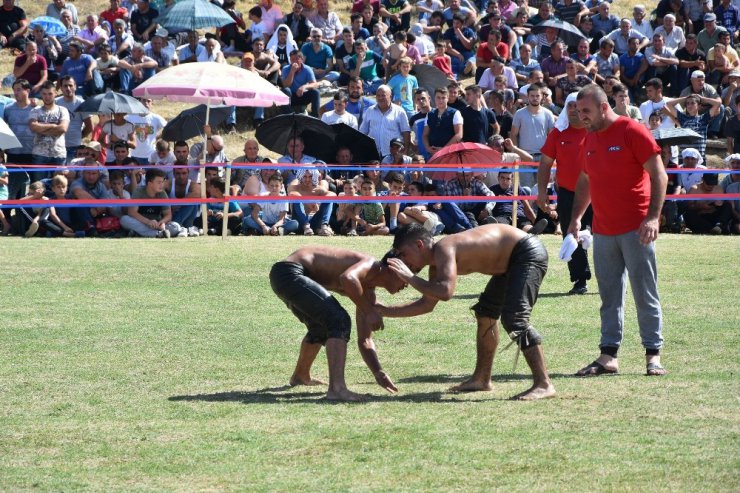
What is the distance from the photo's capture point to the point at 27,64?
821 inches

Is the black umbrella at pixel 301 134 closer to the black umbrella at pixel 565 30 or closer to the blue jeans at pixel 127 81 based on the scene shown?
the blue jeans at pixel 127 81

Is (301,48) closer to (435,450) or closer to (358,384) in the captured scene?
(358,384)

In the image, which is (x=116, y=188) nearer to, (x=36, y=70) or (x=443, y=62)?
(x=36, y=70)

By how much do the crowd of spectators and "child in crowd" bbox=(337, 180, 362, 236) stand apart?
0.03m

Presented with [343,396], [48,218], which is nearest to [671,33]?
[48,218]

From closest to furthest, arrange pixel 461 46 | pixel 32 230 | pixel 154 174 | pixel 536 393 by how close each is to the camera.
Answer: pixel 536 393 → pixel 32 230 → pixel 154 174 → pixel 461 46

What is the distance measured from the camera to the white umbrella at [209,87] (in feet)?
55.2

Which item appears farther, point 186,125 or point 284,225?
point 186,125

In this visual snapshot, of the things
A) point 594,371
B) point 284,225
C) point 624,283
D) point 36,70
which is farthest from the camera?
point 36,70

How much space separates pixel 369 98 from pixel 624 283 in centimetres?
1340

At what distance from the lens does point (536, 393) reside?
751cm

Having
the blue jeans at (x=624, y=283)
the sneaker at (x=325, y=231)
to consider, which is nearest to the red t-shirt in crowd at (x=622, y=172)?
the blue jeans at (x=624, y=283)

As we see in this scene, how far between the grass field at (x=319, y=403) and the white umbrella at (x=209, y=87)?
15.2 feet

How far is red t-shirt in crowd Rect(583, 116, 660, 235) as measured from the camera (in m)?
8.11
